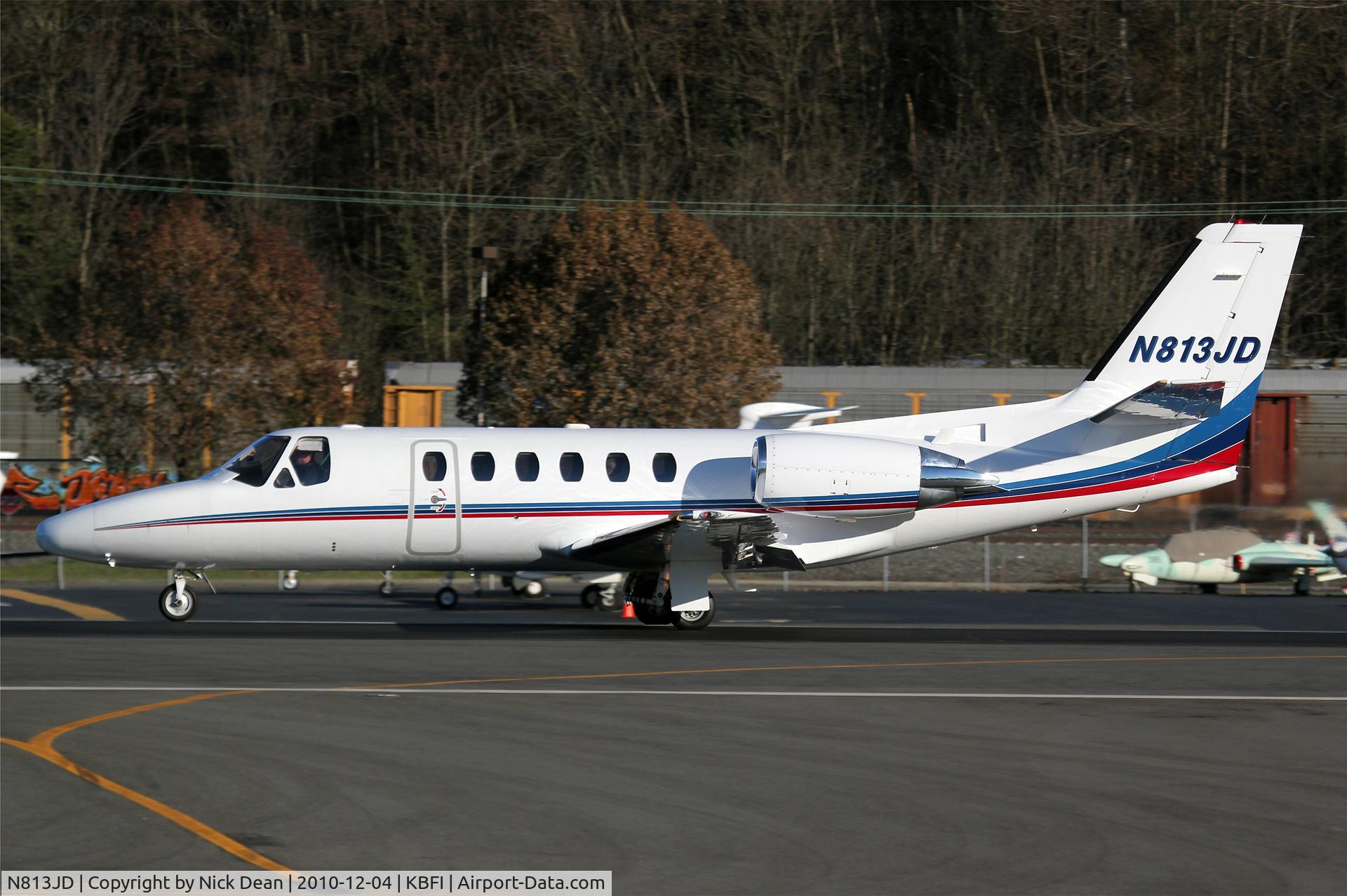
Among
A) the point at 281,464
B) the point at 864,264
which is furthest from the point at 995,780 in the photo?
the point at 864,264

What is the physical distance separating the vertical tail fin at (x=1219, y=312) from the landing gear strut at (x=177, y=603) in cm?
1210

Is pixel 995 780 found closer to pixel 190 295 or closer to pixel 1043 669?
pixel 1043 669

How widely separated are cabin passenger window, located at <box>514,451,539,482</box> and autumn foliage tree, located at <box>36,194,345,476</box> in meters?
13.2

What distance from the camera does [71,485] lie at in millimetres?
32375

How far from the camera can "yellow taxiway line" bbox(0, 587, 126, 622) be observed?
18766 mm

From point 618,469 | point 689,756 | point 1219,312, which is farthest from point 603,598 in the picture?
point 689,756

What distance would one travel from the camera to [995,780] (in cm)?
989

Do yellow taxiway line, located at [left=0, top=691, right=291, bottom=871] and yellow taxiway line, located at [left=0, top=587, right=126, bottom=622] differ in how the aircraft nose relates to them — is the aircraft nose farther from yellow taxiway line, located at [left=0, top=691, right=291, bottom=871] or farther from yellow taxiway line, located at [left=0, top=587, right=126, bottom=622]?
yellow taxiway line, located at [left=0, top=691, right=291, bottom=871]

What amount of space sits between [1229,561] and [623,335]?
463 inches

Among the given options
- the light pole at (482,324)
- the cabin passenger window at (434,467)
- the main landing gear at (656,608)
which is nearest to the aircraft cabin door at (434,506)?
the cabin passenger window at (434,467)

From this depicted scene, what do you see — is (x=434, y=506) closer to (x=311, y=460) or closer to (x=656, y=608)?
(x=311, y=460)

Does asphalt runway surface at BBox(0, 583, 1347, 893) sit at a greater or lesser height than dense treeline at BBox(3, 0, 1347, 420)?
lesser

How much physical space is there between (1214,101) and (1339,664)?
36259mm

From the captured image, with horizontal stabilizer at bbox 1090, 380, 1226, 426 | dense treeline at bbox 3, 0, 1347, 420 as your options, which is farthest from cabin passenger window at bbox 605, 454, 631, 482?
dense treeline at bbox 3, 0, 1347, 420
